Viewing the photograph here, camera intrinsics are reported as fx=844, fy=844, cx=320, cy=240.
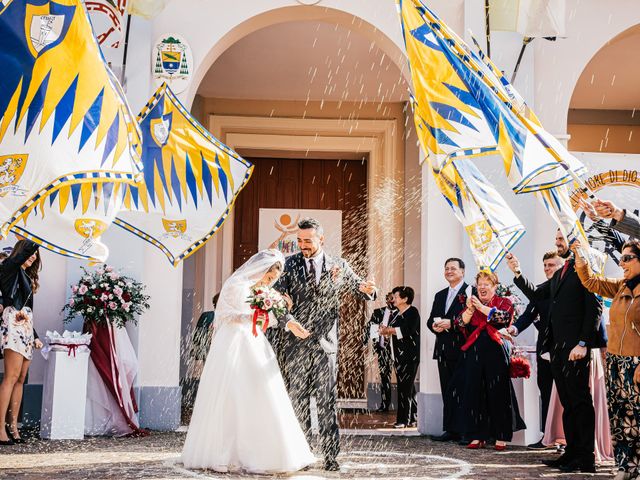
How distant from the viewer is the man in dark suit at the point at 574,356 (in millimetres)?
6852

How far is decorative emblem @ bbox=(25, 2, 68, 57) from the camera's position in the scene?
501cm

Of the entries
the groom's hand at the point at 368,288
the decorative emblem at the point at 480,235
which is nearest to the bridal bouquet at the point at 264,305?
the groom's hand at the point at 368,288

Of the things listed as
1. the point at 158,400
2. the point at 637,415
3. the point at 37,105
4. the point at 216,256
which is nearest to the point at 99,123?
the point at 37,105

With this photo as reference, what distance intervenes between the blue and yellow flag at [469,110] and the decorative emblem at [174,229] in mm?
3110

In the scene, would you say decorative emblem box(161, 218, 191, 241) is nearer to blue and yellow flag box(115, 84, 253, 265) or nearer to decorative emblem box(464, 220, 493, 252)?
blue and yellow flag box(115, 84, 253, 265)

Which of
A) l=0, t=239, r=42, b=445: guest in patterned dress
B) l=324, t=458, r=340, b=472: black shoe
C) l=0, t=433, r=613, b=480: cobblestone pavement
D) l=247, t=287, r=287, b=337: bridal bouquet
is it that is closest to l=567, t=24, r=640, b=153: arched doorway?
l=0, t=433, r=613, b=480: cobblestone pavement

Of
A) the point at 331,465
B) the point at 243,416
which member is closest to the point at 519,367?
the point at 331,465

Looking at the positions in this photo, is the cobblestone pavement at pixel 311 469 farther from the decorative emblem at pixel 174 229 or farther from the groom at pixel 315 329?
the decorative emblem at pixel 174 229

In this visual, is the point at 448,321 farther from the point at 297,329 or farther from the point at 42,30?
the point at 42,30

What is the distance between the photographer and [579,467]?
685 cm

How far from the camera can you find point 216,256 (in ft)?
43.5

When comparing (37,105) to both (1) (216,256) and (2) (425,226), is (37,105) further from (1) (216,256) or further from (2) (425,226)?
(1) (216,256)

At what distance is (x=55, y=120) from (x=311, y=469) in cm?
340

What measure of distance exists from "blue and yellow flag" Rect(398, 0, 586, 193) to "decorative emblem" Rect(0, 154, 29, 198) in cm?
288
